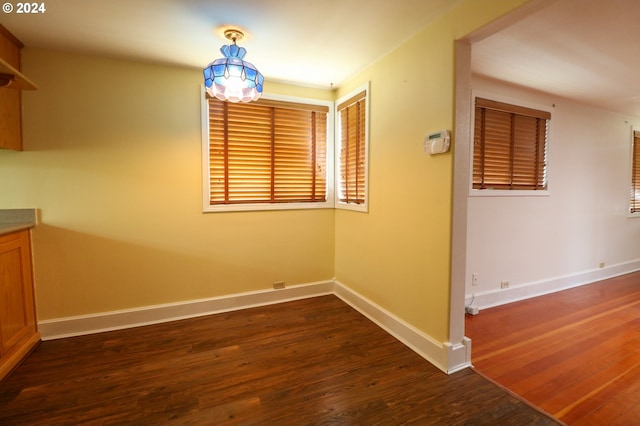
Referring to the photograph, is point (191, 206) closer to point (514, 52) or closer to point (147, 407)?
point (147, 407)

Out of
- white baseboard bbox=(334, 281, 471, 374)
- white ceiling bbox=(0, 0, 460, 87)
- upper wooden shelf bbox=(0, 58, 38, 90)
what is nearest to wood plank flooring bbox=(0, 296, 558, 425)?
white baseboard bbox=(334, 281, 471, 374)

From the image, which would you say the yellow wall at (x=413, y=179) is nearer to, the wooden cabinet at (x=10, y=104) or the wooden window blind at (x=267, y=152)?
the wooden window blind at (x=267, y=152)

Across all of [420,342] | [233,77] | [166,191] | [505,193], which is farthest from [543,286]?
[166,191]

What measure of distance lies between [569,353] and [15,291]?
4.44 metres

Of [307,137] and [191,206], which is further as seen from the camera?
[307,137]

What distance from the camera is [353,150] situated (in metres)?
3.23

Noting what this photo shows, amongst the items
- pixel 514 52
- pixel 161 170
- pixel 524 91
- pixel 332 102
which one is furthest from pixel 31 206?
pixel 524 91

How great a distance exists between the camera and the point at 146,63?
271cm

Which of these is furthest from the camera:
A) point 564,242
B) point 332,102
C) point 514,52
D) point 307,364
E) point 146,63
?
point 564,242

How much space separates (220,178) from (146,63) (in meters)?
1.26

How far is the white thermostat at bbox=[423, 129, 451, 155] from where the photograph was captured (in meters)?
1.98

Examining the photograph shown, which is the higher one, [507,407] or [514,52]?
→ [514,52]

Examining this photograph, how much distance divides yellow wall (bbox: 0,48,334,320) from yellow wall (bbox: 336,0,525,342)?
4.45 ft

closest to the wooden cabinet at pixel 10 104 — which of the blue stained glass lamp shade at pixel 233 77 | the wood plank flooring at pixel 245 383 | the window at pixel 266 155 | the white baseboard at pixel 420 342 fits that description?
the blue stained glass lamp shade at pixel 233 77
